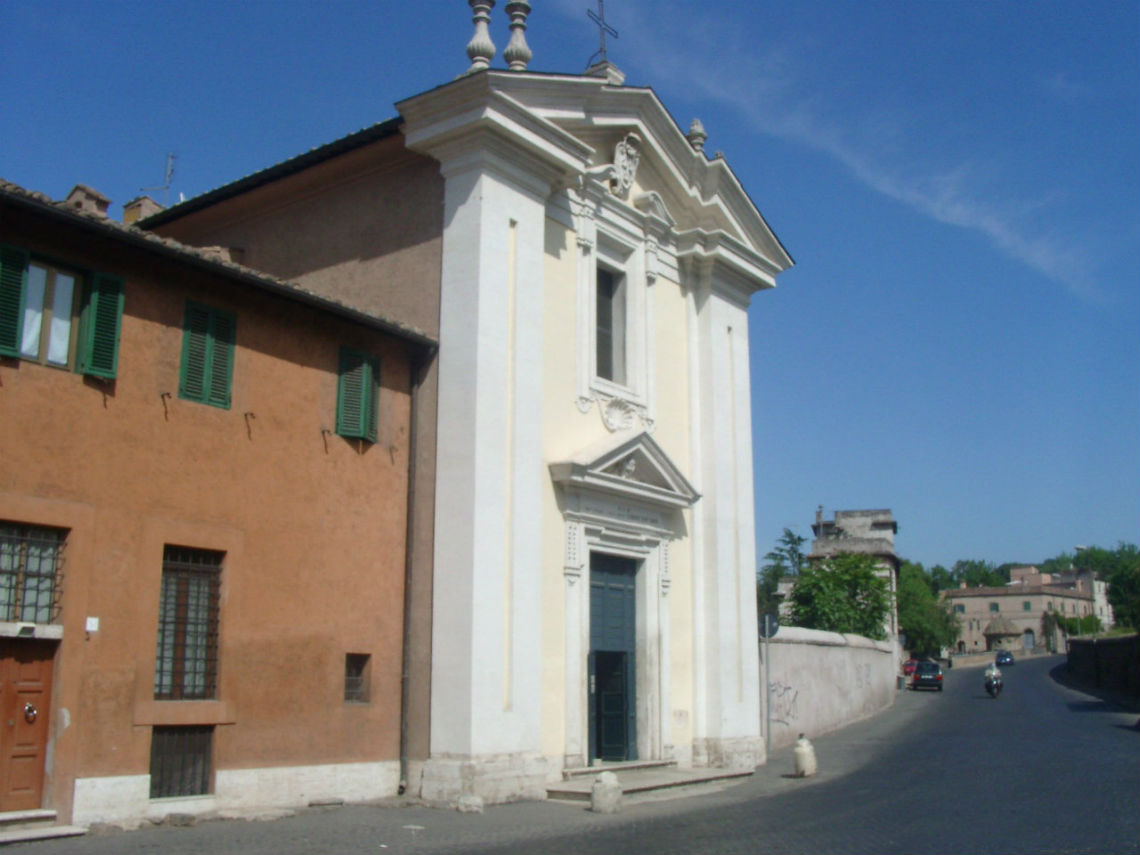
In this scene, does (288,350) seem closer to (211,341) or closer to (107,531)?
(211,341)

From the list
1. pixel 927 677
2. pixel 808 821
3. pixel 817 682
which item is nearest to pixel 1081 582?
pixel 927 677

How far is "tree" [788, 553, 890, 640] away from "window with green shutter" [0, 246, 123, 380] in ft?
103

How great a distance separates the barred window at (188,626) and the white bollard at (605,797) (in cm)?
443

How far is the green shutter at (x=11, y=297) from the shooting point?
10.2 metres

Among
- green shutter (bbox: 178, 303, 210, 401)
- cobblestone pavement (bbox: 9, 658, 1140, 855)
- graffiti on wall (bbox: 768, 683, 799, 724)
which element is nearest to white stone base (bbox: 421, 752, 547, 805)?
cobblestone pavement (bbox: 9, 658, 1140, 855)

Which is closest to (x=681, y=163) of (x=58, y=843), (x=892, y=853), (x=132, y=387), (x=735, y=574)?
(x=735, y=574)

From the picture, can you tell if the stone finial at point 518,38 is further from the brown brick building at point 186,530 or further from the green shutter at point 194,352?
the green shutter at point 194,352

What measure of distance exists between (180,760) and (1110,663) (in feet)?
142

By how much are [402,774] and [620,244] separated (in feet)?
28.7

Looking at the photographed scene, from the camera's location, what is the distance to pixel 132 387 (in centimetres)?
1120

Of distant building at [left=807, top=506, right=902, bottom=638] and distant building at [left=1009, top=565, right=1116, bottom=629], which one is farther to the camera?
distant building at [left=1009, top=565, right=1116, bottom=629]

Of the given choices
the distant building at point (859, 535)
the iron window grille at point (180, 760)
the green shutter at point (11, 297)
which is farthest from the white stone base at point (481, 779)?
the distant building at point (859, 535)

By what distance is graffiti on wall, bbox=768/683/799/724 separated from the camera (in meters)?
23.3

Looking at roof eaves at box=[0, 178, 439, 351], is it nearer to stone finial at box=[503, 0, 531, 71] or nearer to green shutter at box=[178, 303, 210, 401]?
green shutter at box=[178, 303, 210, 401]
